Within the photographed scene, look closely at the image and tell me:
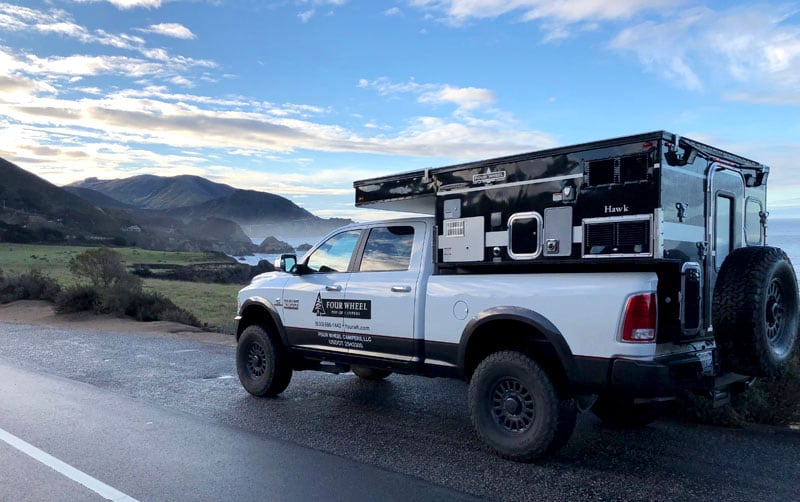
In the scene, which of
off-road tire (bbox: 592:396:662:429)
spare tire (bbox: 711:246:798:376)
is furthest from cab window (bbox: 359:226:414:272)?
spare tire (bbox: 711:246:798:376)

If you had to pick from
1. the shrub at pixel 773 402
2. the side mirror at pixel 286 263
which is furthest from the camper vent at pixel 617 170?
the side mirror at pixel 286 263

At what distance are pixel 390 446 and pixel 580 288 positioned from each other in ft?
7.41

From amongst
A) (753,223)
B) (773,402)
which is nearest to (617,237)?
(753,223)

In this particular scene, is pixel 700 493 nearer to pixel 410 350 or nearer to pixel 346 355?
pixel 410 350

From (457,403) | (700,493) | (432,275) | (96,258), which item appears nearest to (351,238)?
(432,275)

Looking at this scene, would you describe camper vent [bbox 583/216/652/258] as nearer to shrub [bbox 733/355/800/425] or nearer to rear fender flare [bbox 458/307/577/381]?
rear fender flare [bbox 458/307/577/381]

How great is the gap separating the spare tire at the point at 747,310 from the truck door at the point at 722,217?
24cm

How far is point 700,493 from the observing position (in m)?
4.62

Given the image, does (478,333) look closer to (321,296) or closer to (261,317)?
(321,296)

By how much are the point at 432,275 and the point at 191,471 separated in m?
2.77

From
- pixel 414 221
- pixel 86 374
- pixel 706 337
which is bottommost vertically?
pixel 86 374

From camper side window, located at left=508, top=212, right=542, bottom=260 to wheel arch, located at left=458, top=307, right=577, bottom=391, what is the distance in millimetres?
511

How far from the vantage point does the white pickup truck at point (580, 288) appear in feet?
16.0

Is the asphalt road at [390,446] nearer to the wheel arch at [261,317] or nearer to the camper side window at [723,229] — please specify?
the wheel arch at [261,317]
